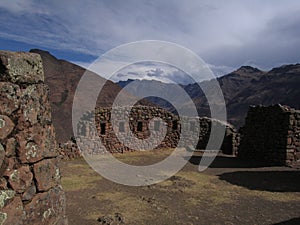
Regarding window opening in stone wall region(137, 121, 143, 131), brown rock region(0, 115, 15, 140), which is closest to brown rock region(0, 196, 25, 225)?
brown rock region(0, 115, 15, 140)

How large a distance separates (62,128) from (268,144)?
14.6 metres

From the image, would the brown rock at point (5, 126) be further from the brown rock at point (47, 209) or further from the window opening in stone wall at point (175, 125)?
the window opening in stone wall at point (175, 125)

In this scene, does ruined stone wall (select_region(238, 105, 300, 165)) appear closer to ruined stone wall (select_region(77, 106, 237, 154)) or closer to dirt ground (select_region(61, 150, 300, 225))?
dirt ground (select_region(61, 150, 300, 225))

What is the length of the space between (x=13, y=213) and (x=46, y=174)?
480 millimetres

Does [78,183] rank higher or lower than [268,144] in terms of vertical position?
lower

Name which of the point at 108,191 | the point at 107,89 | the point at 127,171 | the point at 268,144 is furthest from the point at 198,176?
the point at 107,89

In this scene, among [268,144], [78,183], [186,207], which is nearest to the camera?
[186,207]

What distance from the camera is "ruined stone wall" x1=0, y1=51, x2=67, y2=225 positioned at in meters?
2.68

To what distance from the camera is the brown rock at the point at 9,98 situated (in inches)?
105

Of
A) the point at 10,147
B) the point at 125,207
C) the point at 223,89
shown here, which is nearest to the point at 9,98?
the point at 10,147

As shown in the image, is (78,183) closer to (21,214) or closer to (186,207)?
(186,207)

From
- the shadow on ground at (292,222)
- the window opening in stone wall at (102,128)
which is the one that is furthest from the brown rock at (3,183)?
the window opening in stone wall at (102,128)

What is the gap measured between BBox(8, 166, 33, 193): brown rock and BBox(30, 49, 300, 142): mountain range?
1870 cm

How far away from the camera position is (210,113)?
68688 millimetres
